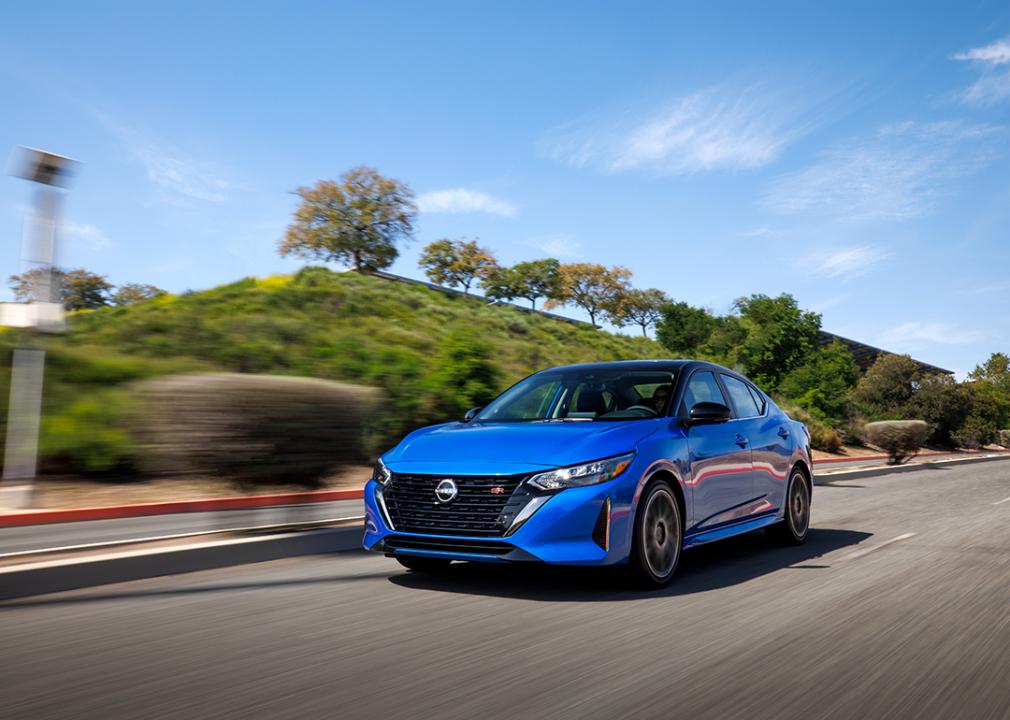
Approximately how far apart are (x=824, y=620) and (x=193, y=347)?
19699mm

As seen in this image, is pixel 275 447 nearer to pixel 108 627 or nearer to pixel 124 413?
pixel 108 627

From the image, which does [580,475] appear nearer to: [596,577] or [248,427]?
[596,577]

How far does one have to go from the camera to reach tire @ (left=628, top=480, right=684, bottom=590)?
6.05 m

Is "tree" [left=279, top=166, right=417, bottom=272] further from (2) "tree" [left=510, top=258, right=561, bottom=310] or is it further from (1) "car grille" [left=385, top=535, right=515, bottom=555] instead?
(1) "car grille" [left=385, top=535, right=515, bottom=555]

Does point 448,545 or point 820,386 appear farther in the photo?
point 820,386

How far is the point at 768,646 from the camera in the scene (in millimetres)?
4781

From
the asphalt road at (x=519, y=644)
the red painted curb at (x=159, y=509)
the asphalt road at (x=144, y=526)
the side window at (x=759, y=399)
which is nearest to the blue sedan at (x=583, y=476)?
the asphalt road at (x=519, y=644)

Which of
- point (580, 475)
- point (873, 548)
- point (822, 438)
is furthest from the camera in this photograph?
point (822, 438)

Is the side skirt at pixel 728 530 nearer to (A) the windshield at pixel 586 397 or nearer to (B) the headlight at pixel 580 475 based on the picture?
(A) the windshield at pixel 586 397

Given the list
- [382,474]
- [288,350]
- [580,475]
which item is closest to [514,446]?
[580,475]

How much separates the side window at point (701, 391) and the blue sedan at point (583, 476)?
0.05 ft

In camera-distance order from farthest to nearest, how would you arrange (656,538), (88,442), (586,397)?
(88,442)
(586,397)
(656,538)

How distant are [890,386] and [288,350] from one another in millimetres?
45779

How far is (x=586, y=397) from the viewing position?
731 cm
